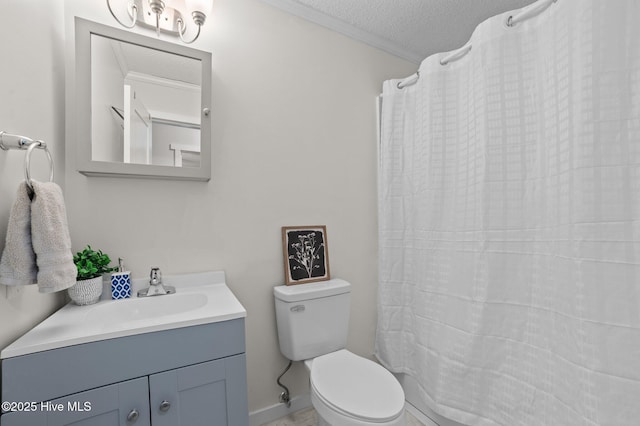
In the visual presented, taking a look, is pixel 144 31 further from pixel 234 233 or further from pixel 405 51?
pixel 405 51

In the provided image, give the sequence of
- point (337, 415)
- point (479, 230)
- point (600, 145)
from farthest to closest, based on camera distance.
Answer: point (479, 230), point (337, 415), point (600, 145)

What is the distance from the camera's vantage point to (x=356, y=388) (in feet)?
4.07

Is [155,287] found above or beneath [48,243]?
beneath

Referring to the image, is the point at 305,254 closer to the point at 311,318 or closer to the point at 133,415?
the point at 311,318

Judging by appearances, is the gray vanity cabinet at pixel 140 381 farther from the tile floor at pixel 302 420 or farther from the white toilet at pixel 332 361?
the tile floor at pixel 302 420

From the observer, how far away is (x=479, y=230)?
4.33 ft

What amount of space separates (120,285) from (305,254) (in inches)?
35.3

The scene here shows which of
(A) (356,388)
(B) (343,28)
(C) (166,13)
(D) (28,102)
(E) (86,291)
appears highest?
(B) (343,28)

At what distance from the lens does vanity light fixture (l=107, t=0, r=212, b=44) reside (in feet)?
4.22

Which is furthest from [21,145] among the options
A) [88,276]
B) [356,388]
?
[356,388]

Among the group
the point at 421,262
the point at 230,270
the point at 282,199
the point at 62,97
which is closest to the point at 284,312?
the point at 230,270

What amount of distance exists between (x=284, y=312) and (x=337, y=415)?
1.78 ft

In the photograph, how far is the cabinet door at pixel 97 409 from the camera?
2.60 feet

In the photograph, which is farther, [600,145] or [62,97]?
[62,97]
